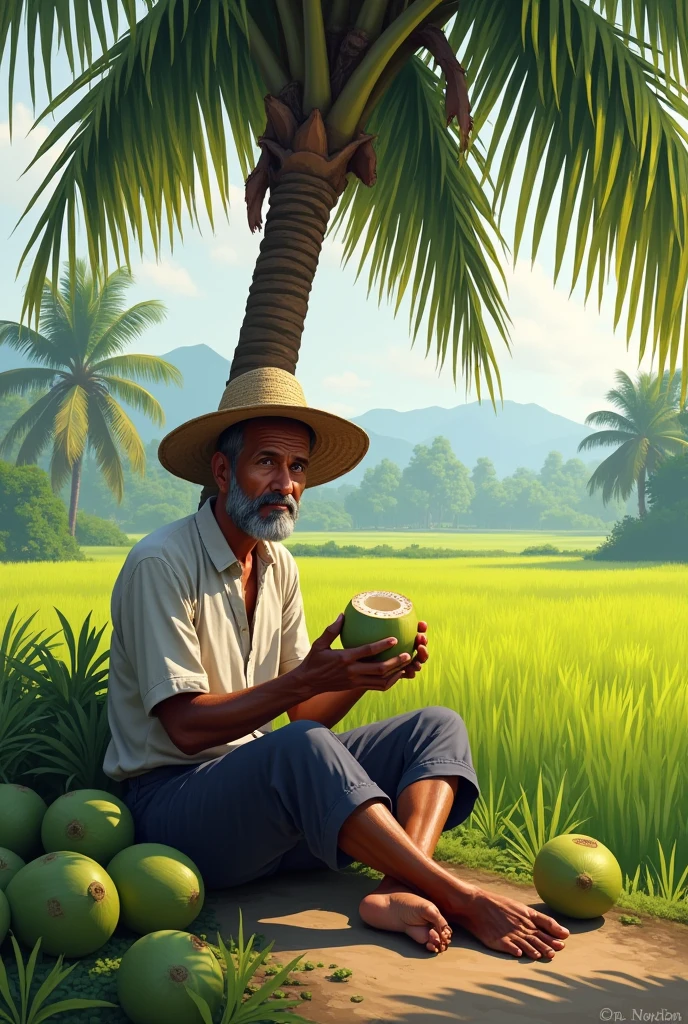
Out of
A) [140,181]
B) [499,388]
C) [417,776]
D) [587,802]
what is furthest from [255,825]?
[499,388]

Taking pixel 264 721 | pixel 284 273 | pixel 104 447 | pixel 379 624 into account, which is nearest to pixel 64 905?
pixel 264 721

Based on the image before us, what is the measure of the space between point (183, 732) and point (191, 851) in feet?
1.08

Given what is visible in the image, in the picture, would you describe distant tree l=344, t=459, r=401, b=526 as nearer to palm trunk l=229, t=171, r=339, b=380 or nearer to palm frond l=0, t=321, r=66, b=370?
palm frond l=0, t=321, r=66, b=370

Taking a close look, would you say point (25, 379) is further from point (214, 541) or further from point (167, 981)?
point (167, 981)

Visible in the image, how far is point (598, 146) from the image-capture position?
4301mm

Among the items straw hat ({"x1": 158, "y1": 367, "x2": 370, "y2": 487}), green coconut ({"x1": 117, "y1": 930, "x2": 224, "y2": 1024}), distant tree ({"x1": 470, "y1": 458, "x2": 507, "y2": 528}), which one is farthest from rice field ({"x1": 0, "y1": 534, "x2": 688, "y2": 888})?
distant tree ({"x1": 470, "y1": 458, "x2": 507, "y2": 528})

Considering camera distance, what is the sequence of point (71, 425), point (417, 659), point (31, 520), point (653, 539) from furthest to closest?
1. point (653, 539)
2. point (31, 520)
3. point (71, 425)
4. point (417, 659)

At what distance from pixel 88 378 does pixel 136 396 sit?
2973mm

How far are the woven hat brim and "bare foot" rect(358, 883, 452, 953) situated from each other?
124cm

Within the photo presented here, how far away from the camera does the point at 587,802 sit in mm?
3357

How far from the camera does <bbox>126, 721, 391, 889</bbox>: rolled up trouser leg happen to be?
2.36 meters

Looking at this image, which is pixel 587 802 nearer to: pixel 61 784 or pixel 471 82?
pixel 61 784

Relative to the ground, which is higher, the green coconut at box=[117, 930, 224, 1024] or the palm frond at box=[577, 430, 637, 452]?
the palm frond at box=[577, 430, 637, 452]

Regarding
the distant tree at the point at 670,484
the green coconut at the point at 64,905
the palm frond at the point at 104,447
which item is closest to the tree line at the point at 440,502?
the distant tree at the point at 670,484
